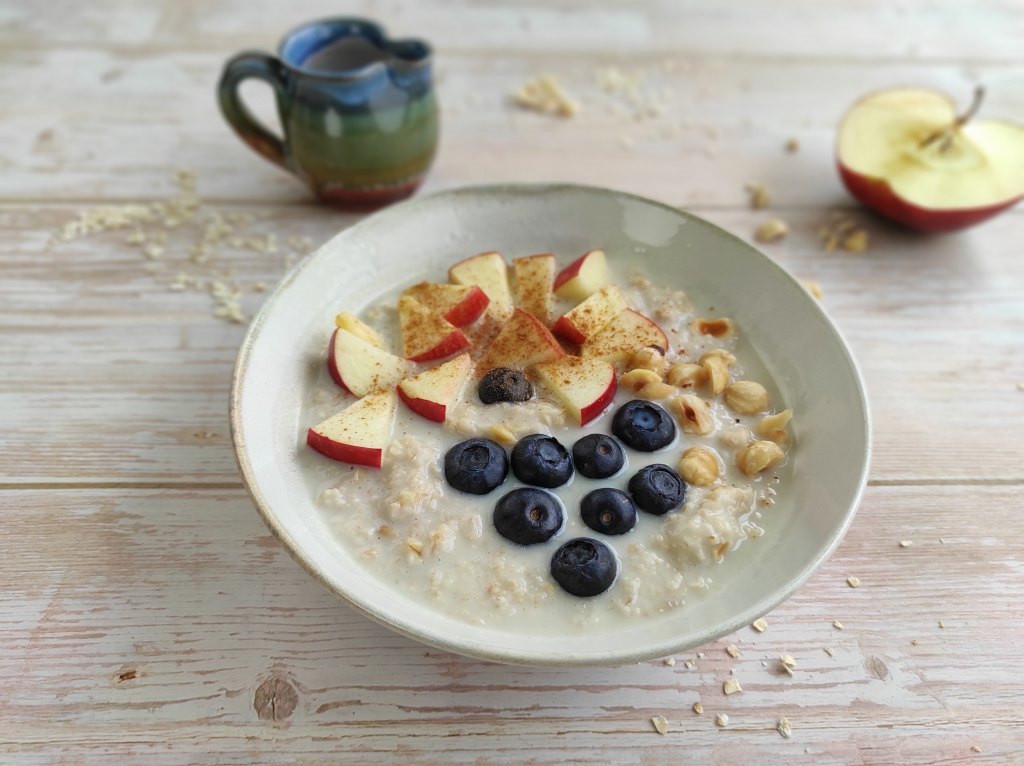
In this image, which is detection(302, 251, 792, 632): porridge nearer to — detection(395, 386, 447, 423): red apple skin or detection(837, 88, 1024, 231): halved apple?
detection(395, 386, 447, 423): red apple skin

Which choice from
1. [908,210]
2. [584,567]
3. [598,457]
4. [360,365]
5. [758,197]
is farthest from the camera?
[758,197]

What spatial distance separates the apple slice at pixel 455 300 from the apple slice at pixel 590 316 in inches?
4.4

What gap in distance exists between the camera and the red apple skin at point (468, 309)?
121cm

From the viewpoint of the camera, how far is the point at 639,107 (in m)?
1.87

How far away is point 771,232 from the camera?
1.56 m

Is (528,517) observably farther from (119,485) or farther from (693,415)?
(119,485)

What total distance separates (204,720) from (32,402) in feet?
1.94

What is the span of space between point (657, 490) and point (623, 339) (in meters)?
0.26

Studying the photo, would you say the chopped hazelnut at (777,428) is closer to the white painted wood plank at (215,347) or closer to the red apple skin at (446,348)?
the white painted wood plank at (215,347)

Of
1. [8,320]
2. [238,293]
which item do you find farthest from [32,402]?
[238,293]

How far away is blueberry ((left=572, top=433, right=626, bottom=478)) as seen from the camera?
3.39 ft

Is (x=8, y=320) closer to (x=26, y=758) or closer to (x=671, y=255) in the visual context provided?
(x=26, y=758)

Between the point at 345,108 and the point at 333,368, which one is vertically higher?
the point at 345,108

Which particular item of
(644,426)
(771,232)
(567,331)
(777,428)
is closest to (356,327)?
(567,331)
